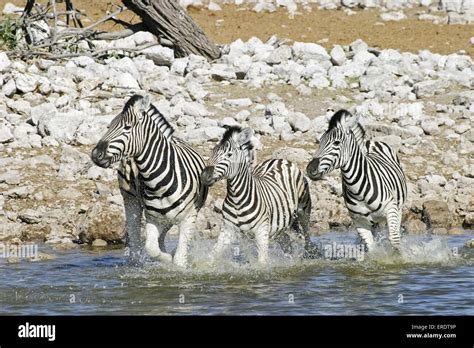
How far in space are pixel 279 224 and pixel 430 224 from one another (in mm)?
3720

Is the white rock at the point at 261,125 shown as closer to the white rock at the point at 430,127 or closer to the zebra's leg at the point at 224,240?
the white rock at the point at 430,127

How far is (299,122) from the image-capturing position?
18.5 m

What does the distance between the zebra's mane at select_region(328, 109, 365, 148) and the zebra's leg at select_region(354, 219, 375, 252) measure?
2.77ft

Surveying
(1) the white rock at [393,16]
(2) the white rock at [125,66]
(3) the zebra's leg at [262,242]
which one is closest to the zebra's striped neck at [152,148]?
(3) the zebra's leg at [262,242]

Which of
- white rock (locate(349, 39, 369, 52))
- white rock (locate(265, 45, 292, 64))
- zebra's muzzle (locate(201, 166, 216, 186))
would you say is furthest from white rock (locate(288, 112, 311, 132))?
zebra's muzzle (locate(201, 166, 216, 186))

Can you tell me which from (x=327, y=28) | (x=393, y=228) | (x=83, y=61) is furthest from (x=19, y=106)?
(x=327, y=28)

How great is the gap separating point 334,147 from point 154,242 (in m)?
2.21

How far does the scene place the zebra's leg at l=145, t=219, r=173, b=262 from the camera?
40.9 feet

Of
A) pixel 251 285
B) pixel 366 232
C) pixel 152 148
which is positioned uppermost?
pixel 152 148

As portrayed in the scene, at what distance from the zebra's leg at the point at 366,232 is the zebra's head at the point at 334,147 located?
0.72 m

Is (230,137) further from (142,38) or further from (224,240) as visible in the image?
(142,38)

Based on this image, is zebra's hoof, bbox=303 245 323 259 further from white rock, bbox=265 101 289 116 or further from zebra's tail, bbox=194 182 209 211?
white rock, bbox=265 101 289 116

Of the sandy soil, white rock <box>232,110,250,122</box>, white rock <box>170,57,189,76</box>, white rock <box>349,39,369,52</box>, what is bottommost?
white rock <box>232,110,250,122</box>
